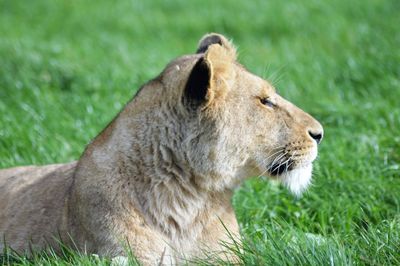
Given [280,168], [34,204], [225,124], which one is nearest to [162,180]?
[225,124]

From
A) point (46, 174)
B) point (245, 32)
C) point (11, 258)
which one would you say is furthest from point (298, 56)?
point (11, 258)

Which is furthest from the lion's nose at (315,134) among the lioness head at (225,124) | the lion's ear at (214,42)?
the lion's ear at (214,42)

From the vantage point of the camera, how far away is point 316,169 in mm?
5645

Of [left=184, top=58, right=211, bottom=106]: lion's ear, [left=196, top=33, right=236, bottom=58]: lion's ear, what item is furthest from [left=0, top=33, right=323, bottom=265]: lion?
[left=196, top=33, right=236, bottom=58]: lion's ear

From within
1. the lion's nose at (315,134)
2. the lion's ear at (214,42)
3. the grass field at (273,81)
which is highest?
the lion's ear at (214,42)

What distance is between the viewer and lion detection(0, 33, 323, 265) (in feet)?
13.7

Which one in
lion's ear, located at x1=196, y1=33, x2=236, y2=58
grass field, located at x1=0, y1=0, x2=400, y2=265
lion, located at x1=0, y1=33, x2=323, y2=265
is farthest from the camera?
lion's ear, located at x1=196, y1=33, x2=236, y2=58

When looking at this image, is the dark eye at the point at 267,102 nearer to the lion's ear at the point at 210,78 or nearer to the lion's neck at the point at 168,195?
the lion's ear at the point at 210,78

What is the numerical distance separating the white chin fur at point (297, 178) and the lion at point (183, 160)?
0.01 m

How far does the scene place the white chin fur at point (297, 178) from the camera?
451 cm

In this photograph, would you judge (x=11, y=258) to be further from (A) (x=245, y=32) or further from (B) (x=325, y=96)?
(A) (x=245, y=32)

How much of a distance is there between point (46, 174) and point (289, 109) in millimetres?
1515

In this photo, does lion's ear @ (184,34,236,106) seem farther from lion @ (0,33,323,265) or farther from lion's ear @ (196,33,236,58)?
lion's ear @ (196,33,236,58)

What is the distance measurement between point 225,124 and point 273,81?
2.59m
